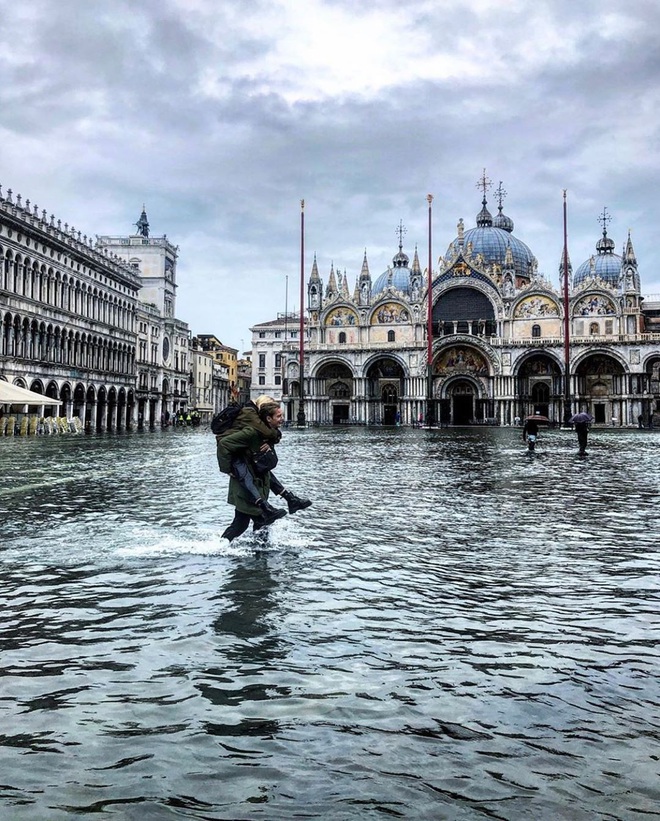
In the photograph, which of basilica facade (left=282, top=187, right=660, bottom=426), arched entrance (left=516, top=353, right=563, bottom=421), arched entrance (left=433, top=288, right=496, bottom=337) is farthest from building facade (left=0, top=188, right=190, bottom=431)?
arched entrance (left=516, top=353, right=563, bottom=421)

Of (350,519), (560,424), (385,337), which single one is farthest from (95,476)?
(385,337)

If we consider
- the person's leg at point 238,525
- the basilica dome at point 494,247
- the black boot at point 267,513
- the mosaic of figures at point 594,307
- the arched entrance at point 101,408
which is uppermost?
the basilica dome at point 494,247

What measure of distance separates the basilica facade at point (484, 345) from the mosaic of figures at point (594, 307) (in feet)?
0.33

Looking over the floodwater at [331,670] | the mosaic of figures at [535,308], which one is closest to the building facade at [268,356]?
the mosaic of figures at [535,308]

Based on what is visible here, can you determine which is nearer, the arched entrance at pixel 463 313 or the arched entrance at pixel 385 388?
the arched entrance at pixel 463 313

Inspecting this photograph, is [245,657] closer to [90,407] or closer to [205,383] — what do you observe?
[90,407]

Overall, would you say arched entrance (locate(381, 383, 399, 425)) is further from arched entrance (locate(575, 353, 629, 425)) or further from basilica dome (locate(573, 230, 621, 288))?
basilica dome (locate(573, 230, 621, 288))

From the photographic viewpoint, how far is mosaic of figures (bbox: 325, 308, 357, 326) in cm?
8612

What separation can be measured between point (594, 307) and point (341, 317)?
88.5 feet

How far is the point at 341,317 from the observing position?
86688 millimetres

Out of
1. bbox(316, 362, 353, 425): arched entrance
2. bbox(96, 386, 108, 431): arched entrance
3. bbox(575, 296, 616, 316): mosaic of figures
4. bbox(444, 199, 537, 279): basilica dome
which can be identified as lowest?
bbox(96, 386, 108, 431): arched entrance

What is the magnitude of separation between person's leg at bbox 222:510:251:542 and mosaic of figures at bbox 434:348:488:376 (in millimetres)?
74064

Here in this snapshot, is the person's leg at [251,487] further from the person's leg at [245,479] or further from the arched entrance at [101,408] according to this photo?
the arched entrance at [101,408]

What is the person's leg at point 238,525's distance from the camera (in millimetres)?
8461
